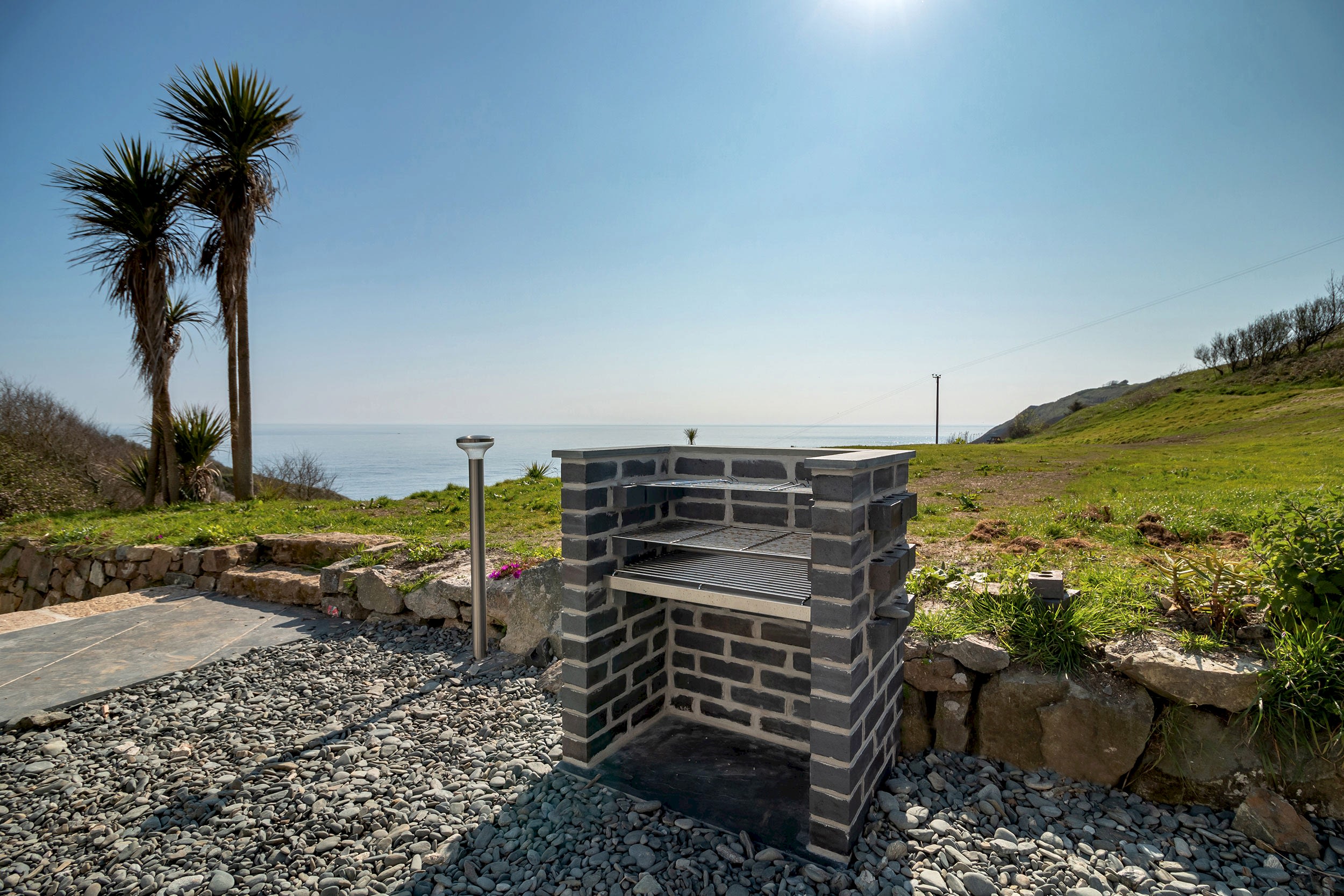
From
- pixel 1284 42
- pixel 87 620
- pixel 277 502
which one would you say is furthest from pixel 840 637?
pixel 277 502

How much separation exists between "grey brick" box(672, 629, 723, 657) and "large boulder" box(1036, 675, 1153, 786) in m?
1.56

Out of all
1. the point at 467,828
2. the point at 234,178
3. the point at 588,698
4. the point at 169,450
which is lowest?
the point at 467,828

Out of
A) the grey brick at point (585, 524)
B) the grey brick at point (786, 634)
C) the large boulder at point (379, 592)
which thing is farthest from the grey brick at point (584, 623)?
the large boulder at point (379, 592)

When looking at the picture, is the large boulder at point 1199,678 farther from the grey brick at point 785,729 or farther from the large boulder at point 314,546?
the large boulder at point 314,546

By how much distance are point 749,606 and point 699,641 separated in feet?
3.45

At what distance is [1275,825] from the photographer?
2232mm

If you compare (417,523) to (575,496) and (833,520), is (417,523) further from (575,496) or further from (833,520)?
(833,520)

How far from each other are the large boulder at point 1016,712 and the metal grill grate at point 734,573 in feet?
3.75

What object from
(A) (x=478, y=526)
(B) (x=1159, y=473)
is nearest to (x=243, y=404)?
(A) (x=478, y=526)

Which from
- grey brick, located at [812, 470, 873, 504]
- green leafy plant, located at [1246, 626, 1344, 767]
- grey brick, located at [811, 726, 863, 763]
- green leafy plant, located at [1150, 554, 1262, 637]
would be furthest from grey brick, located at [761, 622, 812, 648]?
green leafy plant, located at [1150, 554, 1262, 637]

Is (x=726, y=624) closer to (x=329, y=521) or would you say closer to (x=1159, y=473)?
(x=329, y=521)

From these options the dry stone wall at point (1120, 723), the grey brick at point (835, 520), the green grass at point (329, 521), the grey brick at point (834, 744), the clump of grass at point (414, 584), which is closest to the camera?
the grey brick at point (835, 520)

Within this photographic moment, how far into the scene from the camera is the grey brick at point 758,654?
9.63ft

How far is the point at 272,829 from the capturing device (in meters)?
2.34
